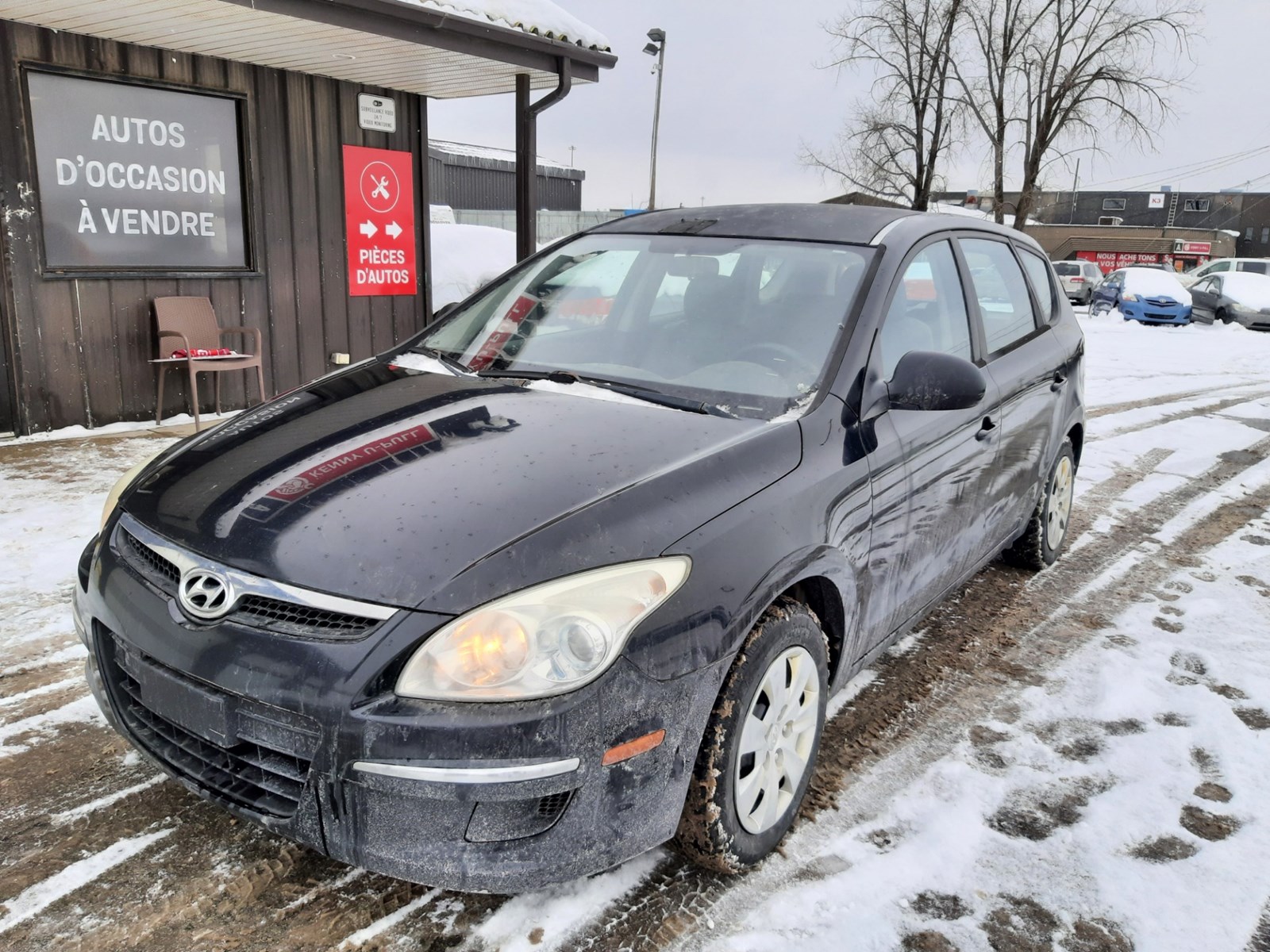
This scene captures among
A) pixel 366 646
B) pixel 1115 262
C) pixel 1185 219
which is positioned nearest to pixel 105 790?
pixel 366 646

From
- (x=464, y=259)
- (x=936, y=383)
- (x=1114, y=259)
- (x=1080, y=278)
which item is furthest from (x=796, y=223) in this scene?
(x=1114, y=259)

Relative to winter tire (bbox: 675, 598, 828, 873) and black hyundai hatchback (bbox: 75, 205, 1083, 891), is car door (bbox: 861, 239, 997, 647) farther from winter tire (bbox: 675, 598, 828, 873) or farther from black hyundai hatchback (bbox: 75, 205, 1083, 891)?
winter tire (bbox: 675, 598, 828, 873)

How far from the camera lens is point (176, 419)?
7418 millimetres

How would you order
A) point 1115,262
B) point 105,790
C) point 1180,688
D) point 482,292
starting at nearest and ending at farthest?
point 105,790 < point 1180,688 < point 482,292 < point 1115,262

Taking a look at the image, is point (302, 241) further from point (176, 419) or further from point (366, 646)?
point (366, 646)

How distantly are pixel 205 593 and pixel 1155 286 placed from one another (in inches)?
900

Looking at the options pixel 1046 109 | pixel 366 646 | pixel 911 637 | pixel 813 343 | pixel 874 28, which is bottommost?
pixel 911 637

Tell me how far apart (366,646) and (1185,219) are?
82397 mm

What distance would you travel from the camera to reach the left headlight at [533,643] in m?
1.80

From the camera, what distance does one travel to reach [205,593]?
1.99 metres

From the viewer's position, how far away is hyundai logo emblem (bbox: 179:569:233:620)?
6.39 ft

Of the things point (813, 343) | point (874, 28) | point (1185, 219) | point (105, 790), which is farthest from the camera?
point (1185, 219)

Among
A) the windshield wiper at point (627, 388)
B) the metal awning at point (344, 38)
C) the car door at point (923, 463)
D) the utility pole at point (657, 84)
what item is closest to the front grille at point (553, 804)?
the windshield wiper at point (627, 388)

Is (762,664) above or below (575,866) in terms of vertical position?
above
